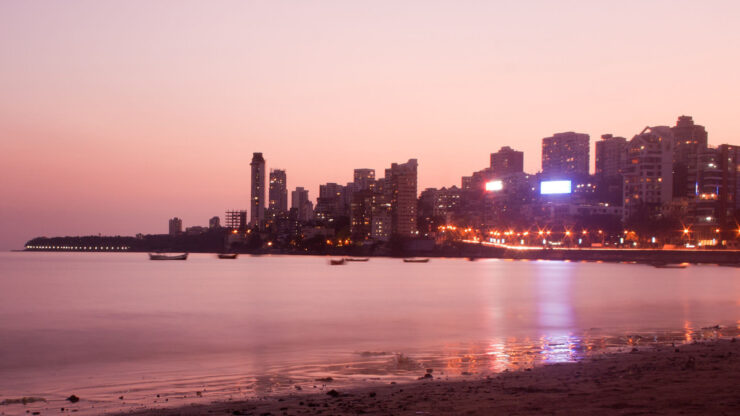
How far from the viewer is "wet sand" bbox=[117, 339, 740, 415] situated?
14391 mm

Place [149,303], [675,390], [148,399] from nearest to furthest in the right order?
1. [675,390]
2. [148,399]
3. [149,303]

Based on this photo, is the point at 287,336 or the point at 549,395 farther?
the point at 287,336

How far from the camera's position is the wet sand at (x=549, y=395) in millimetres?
14391

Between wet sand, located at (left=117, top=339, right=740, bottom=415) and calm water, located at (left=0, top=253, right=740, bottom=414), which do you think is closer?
wet sand, located at (left=117, top=339, right=740, bottom=415)

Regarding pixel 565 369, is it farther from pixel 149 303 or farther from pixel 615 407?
pixel 149 303

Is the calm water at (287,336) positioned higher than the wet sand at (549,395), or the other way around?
the wet sand at (549,395)

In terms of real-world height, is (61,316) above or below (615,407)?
below

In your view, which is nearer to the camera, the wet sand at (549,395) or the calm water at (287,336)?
the wet sand at (549,395)

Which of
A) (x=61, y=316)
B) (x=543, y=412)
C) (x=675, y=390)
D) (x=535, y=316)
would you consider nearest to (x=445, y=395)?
(x=543, y=412)

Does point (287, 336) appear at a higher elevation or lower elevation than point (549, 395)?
lower

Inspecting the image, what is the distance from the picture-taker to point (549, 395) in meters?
16.4

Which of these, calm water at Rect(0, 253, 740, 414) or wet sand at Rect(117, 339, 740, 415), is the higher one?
wet sand at Rect(117, 339, 740, 415)

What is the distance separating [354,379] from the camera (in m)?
22.3

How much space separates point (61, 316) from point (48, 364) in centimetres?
3035
